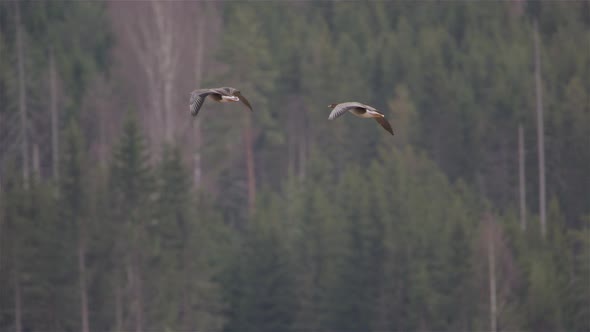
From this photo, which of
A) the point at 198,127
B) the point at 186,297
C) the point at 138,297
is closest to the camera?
the point at 138,297

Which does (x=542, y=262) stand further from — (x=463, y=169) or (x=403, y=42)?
(x=403, y=42)

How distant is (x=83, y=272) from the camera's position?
51.1 meters

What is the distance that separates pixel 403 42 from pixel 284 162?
37.5 feet

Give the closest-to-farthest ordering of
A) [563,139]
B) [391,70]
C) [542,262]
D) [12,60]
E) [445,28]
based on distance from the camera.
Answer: [542,262]
[563,139]
[12,60]
[391,70]
[445,28]

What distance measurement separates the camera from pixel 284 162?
7525cm

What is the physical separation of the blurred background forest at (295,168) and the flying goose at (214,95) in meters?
33.2

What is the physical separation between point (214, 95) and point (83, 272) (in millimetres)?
34088

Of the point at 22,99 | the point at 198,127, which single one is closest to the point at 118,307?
the point at 198,127

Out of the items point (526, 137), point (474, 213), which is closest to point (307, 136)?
point (526, 137)

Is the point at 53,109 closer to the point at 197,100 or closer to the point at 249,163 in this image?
the point at 249,163

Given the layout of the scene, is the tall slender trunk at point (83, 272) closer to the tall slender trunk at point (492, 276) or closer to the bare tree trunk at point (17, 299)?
the bare tree trunk at point (17, 299)

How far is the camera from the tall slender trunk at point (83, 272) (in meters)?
50.4

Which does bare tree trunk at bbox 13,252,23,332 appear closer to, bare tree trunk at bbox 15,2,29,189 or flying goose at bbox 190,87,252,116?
bare tree trunk at bbox 15,2,29,189

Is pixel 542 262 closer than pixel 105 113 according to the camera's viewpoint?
Yes
